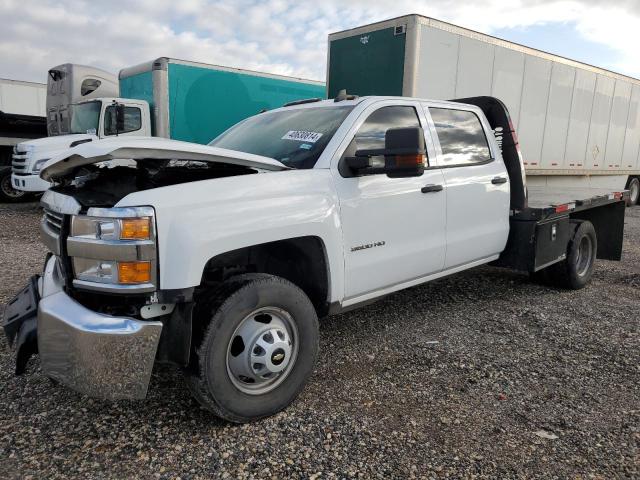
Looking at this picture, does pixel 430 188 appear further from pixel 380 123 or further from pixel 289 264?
pixel 289 264

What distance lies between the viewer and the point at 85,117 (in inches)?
418

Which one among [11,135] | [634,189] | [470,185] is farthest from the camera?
[634,189]

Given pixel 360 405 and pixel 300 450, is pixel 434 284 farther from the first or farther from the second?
pixel 300 450

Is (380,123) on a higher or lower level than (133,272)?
higher

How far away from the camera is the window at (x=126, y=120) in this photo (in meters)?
10.1

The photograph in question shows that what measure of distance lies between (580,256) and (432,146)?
9.41ft

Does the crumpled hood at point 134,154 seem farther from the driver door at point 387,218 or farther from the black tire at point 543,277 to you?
the black tire at point 543,277

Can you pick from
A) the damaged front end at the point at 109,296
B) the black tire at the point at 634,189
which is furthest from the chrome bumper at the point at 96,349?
the black tire at the point at 634,189

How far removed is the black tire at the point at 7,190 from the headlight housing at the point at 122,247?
12145 millimetres

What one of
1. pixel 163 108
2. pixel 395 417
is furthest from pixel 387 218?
pixel 163 108

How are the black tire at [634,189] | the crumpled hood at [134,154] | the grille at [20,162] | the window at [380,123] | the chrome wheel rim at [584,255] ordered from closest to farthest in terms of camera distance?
1. the crumpled hood at [134,154]
2. the window at [380,123]
3. the chrome wheel rim at [584,255]
4. the grille at [20,162]
5. the black tire at [634,189]

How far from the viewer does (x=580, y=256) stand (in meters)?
5.72

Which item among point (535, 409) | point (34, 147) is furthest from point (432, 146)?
point (34, 147)

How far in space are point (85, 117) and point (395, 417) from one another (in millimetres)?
10024
